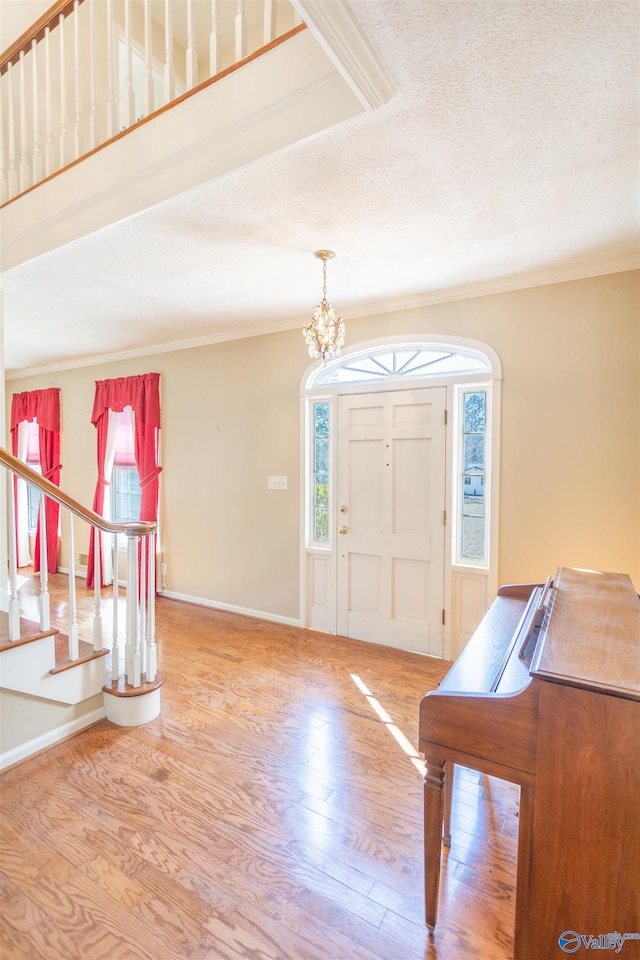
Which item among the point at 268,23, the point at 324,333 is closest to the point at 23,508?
the point at 324,333

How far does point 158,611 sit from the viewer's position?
441 centimetres

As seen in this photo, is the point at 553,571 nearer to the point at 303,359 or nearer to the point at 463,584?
the point at 463,584

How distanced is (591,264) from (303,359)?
7.19 feet

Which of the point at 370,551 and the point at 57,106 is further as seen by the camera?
the point at 370,551

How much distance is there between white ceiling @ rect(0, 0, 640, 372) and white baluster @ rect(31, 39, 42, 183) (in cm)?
57

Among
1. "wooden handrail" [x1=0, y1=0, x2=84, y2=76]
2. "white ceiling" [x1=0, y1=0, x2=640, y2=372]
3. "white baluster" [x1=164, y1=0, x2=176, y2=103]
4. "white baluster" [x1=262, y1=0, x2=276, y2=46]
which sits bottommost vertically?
"white ceiling" [x1=0, y1=0, x2=640, y2=372]

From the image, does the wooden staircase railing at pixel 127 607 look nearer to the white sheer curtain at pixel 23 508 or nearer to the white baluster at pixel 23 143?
the white baluster at pixel 23 143

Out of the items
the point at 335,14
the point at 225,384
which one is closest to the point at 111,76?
the point at 335,14

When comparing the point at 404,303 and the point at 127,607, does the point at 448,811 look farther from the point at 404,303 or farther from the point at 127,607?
the point at 404,303

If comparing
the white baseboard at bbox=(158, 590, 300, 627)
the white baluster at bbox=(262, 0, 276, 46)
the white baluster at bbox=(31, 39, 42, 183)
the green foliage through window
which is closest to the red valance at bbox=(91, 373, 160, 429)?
the white baseboard at bbox=(158, 590, 300, 627)

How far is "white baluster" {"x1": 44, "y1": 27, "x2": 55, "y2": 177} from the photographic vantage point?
2449 millimetres

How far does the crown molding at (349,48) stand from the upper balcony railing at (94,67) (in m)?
0.66

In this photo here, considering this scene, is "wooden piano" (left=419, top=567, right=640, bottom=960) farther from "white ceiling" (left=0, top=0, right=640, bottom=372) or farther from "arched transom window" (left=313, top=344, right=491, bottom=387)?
"arched transom window" (left=313, top=344, right=491, bottom=387)

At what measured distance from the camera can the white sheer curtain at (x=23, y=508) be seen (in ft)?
21.3
